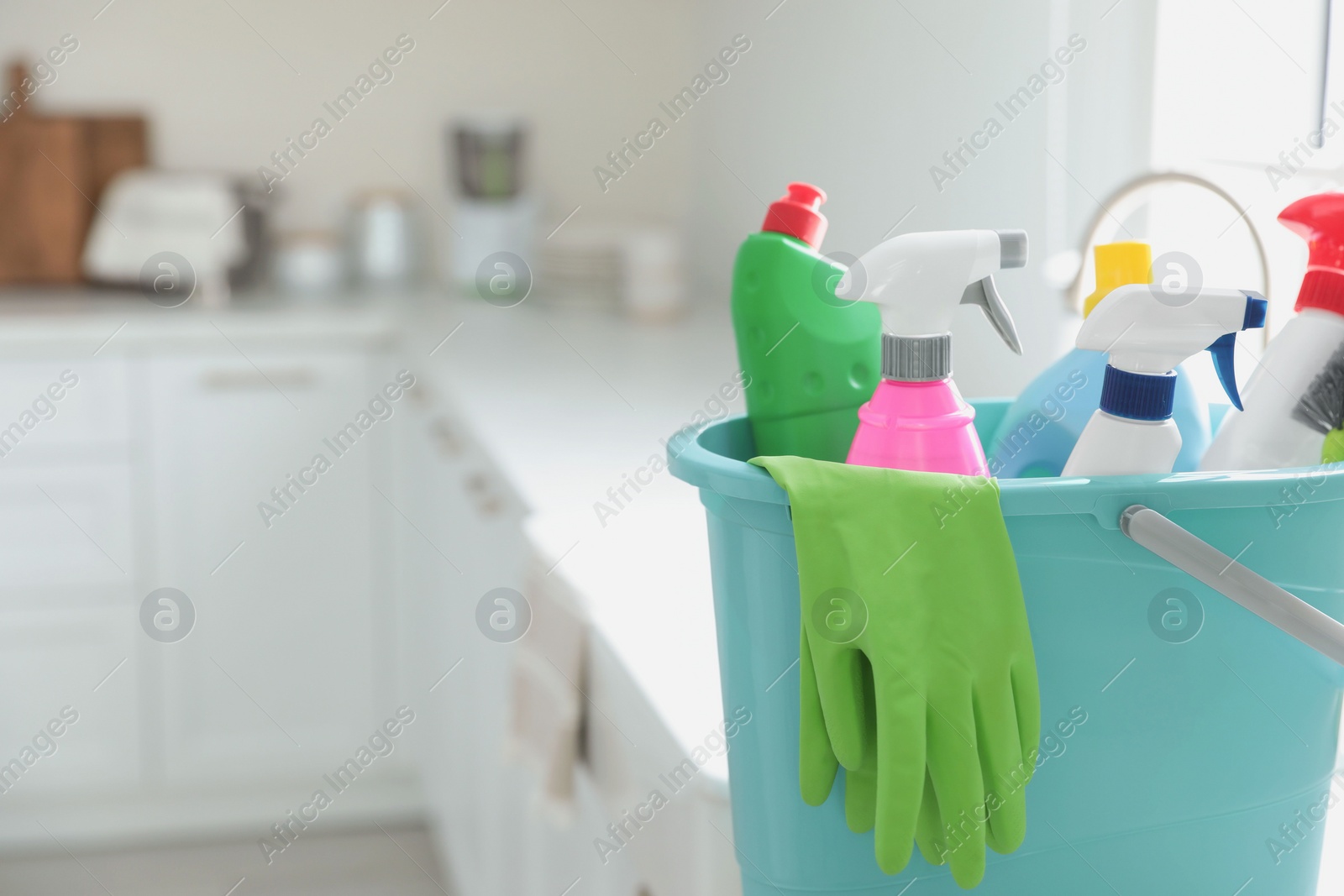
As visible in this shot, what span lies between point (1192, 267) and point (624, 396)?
954mm

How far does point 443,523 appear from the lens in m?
1.76

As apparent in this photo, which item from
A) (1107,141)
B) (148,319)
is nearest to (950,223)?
(1107,141)

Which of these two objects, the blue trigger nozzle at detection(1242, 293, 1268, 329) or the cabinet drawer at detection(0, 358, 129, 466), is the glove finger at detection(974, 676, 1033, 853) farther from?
the cabinet drawer at detection(0, 358, 129, 466)

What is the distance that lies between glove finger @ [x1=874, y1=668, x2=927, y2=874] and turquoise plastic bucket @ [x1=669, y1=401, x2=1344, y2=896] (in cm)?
3

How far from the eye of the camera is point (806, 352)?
A: 571 millimetres

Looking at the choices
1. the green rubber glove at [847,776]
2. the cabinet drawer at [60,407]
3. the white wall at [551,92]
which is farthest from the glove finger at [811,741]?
the cabinet drawer at [60,407]

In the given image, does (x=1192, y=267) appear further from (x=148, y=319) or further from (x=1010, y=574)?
(x=148, y=319)

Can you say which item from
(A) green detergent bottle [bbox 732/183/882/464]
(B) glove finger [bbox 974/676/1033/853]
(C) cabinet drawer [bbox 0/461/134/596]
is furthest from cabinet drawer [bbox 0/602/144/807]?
(B) glove finger [bbox 974/676/1033/853]

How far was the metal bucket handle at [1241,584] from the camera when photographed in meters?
0.44

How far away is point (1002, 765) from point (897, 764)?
4cm

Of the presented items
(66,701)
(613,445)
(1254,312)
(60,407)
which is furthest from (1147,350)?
(66,701)

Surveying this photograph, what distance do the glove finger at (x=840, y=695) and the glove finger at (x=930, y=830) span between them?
4cm

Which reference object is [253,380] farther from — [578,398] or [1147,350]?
[1147,350]

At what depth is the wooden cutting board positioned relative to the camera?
2.35 meters
